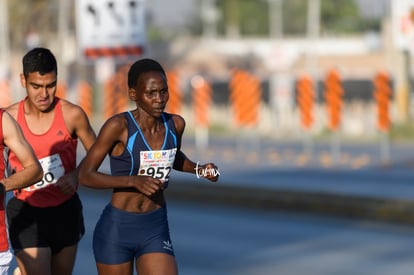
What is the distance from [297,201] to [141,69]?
11.7 meters

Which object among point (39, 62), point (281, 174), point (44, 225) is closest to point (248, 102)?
point (281, 174)

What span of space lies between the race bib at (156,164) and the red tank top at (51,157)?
1.02m

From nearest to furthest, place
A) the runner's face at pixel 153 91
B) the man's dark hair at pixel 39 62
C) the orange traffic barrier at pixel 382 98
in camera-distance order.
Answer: the runner's face at pixel 153 91, the man's dark hair at pixel 39 62, the orange traffic barrier at pixel 382 98

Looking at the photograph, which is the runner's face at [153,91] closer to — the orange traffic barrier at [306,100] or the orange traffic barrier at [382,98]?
the orange traffic barrier at [382,98]

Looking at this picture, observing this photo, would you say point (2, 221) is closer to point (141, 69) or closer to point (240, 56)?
point (141, 69)

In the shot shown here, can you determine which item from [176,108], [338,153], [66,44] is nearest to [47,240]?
[338,153]

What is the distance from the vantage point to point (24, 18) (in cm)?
9238

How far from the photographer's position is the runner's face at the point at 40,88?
28.3ft

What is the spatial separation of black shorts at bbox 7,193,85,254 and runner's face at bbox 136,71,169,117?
1263 millimetres

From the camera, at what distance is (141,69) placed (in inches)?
Answer: 323

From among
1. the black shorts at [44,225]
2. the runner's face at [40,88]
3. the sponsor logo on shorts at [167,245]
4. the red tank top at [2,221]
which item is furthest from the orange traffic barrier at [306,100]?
the red tank top at [2,221]

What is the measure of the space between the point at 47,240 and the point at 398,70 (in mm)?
38785

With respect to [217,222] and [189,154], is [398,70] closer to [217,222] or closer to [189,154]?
[189,154]

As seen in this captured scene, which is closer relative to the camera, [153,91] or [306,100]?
[153,91]
